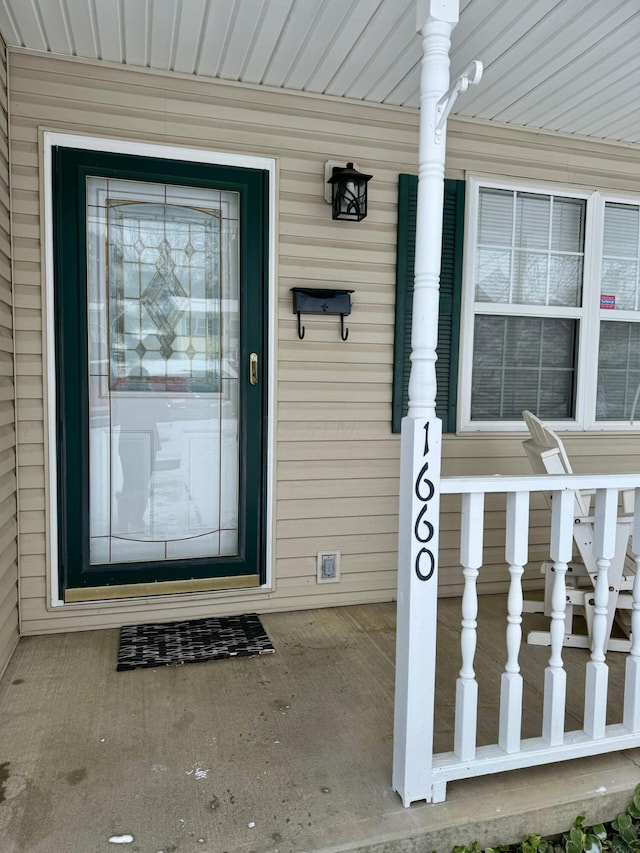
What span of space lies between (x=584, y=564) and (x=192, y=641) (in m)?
1.85

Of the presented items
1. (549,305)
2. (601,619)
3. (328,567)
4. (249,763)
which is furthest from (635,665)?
Result: (549,305)

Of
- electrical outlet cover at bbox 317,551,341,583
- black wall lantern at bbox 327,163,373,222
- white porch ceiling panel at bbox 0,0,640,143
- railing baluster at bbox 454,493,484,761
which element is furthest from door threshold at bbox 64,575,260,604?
white porch ceiling panel at bbox 0,0,640,143

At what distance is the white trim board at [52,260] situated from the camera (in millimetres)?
→ 2834

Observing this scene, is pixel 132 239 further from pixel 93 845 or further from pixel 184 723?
pixel 93 845

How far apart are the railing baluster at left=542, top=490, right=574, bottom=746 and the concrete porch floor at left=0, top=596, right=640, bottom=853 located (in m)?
0.17

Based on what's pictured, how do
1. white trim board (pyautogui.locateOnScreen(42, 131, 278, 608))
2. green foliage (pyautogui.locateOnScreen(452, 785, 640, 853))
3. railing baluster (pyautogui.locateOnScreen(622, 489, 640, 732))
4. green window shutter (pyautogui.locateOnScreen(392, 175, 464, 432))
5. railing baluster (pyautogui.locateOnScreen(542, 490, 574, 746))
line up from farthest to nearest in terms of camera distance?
green window shutter (pyautogui.locateOnScreen(392, 175, 464, 432)) → white trim board (pyautogui.locateOnScreen(42, 131, 278, 608)) → railing baluster (pyautogui.locateOnScreen(622, 489, 640, 732)) → railing baluster (pyautogui.locateOnScreen(542, 490, 574, 746)) → green foliage (pyautogui.locateOnScreen(452, 785, 640, 853))

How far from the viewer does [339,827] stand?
173 cm

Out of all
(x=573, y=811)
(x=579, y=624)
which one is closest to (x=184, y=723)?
(x=573, y=811)

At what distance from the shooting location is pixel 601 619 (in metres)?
2.03

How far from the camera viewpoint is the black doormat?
2729 millimetres

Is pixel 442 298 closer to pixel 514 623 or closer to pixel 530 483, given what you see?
pixel 530 483

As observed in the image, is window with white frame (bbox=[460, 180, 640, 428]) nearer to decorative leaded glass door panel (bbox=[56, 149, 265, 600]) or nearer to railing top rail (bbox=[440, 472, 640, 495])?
decorative leaded glass door panel (bbox=[56, 149, 265, 600])

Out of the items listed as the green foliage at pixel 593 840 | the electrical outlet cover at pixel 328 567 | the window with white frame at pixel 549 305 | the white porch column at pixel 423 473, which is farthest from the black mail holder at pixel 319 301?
the green foliage at pixel 593 840

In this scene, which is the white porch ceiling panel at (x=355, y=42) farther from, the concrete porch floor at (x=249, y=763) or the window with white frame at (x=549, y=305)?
the concrete porch floor at (x=249, y=763)
